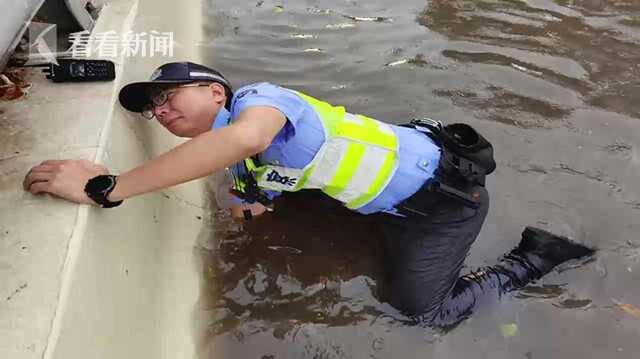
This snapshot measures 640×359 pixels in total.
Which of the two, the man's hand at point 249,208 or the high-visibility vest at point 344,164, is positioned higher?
the high-visibility vest at point 344,164

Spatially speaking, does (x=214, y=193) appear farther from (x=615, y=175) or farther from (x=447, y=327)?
(x=615, y=175)

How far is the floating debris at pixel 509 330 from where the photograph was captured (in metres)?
2.98

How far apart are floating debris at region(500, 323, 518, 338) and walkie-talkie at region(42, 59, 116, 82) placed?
210 cm

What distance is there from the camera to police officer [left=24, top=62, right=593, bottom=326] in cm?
242

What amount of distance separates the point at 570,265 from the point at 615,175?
2.77 feet

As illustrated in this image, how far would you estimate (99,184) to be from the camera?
2.40 metres

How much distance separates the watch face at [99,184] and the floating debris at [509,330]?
178cm

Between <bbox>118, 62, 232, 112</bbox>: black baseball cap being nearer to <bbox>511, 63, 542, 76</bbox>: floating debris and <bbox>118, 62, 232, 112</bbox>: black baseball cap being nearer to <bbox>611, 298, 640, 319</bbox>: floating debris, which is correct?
<bbox>611, 298, 640, 319</bbox>: floating debris

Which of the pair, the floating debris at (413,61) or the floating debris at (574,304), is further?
the floating debris at (413,61)

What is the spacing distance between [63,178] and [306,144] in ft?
3.04

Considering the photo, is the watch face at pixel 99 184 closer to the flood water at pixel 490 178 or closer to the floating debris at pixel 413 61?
the flood water at pixel 490 178

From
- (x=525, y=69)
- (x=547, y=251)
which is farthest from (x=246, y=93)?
(x=525, y=69)

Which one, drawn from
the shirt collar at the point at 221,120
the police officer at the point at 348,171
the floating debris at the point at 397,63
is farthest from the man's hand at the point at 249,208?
the floating debris at the point at 397,63

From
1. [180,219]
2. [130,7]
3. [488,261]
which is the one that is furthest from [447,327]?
[130,7]
